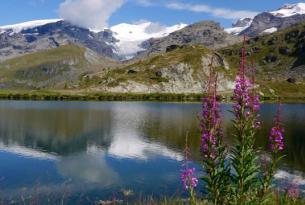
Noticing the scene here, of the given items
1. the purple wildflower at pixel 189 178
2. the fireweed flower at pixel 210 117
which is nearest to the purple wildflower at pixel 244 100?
the fireweed flower at pixel 210 117

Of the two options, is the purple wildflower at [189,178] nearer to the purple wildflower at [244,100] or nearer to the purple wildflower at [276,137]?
the purple wildflower at [244,100]

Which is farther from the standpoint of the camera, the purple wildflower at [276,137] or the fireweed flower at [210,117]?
the purple wildflower at [276,137]

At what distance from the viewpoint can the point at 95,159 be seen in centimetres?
6391

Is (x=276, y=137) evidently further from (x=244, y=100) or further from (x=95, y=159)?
(x=95, y=159)

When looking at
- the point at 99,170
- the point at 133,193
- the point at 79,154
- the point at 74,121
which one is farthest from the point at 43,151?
the point at 74,121

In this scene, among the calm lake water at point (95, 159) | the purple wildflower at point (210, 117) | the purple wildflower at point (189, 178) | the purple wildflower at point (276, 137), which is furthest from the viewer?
the calm lake water at point (95, 159)

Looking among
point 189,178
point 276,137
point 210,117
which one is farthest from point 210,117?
point 276,137

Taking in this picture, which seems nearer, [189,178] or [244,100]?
[189,178]

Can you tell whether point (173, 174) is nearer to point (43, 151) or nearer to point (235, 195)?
point (43, 151)

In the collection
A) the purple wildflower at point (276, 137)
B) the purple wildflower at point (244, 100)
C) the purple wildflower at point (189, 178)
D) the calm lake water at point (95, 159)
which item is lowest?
the calm lake water at point (95, 159)

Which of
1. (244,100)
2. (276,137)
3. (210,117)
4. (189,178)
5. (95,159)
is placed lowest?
(95,159)

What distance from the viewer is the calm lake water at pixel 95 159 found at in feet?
142

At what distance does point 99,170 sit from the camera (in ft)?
178

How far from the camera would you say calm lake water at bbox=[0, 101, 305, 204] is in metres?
43.3
